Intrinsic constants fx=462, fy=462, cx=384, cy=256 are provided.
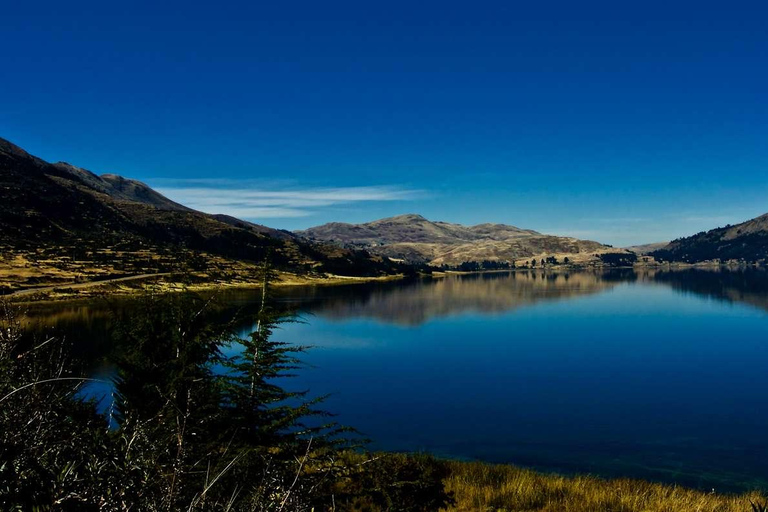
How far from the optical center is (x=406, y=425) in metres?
37.3

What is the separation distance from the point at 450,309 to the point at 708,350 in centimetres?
6500

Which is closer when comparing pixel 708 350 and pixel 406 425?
pixel 406 425

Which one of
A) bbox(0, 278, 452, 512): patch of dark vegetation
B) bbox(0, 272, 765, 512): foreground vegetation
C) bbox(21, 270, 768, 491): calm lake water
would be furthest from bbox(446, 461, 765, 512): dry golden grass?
bbox(21, 270, 768, 491): calm lake water

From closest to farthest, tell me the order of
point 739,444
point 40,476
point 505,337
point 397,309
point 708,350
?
point 40,476, point 739,444, point 708,350, point 505,337, point 397,309

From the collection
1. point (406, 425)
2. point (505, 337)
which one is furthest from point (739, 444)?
point (505, 337)

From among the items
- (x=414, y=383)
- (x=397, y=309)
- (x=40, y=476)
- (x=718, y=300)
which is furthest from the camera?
(x=718, y=300)

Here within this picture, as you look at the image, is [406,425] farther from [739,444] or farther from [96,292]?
[96,292]

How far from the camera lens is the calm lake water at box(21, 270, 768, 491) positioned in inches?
1228

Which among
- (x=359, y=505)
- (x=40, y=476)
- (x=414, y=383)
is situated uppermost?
(x=40, y=476)

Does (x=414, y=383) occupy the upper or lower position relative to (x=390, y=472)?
lower

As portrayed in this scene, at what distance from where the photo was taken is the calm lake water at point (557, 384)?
31.2m

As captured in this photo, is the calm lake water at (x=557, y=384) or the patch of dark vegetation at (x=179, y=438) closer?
the patch of dark vegetation at (x=179, y=438)

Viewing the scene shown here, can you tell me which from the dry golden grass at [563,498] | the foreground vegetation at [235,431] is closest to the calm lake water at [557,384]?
the foreground vegetation at [235,431]

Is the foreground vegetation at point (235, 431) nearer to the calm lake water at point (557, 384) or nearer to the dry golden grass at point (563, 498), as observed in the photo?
the dry golden grass at point (563, 498)
